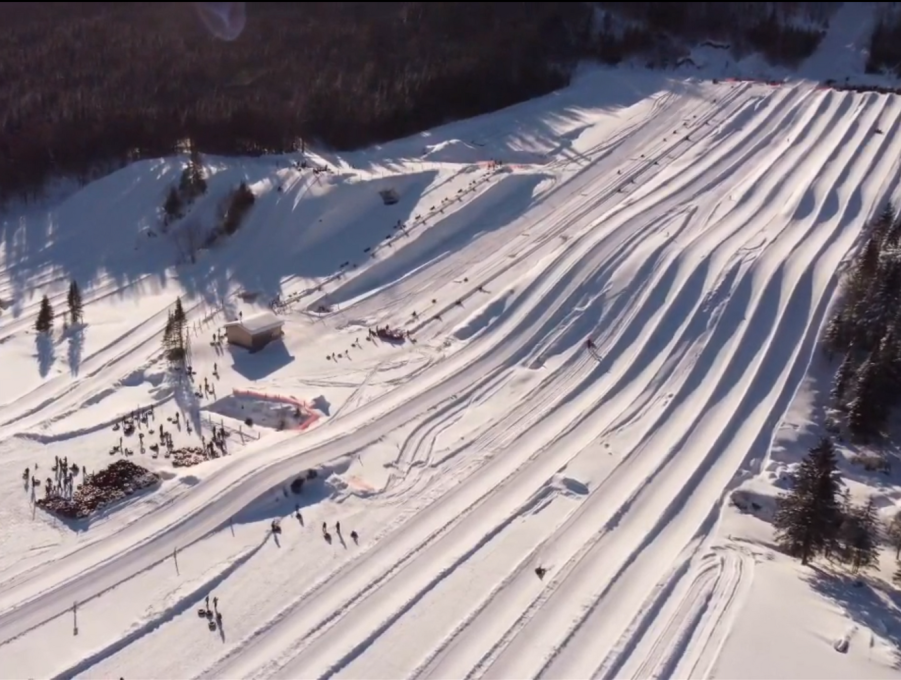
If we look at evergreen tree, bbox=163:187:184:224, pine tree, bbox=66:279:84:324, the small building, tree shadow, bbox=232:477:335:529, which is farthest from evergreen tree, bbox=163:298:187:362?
evergreen tree, bbox=163:187:184:224

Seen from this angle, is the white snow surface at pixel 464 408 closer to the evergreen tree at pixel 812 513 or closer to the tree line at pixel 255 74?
the evergreen tree at pixel 812 513

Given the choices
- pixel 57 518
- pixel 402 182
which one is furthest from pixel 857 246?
pixel 57 518

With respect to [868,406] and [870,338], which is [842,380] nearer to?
[868,406]

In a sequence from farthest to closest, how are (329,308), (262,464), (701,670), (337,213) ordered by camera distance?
(337,213) < (329,308) < (262,464) < (701,670)

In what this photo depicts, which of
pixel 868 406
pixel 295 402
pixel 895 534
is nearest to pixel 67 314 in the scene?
pixel 295 402

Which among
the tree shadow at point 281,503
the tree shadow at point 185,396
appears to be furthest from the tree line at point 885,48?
the tree shadow at point 281,503

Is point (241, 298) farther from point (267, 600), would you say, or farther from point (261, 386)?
point (267, 600)
